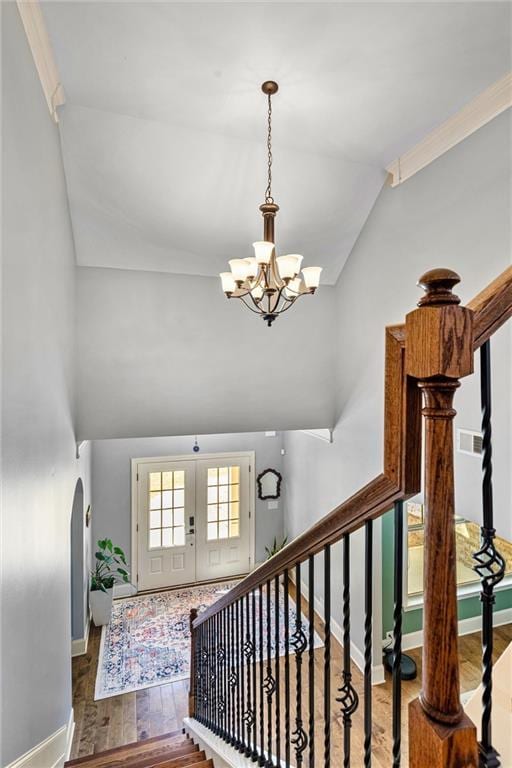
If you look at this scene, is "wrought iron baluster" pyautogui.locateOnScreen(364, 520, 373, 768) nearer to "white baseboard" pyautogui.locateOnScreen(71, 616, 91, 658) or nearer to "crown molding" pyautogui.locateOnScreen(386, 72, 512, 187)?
"crown molding" pyautogui.locateOnScreen(386, 72, 512, 187)

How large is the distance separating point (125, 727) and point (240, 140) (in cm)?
514

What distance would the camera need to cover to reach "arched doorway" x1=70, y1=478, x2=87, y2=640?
175 inches

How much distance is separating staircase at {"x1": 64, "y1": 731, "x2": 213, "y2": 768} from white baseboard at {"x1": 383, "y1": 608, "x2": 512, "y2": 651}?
2.40 metres

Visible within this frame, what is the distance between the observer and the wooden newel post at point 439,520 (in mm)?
624

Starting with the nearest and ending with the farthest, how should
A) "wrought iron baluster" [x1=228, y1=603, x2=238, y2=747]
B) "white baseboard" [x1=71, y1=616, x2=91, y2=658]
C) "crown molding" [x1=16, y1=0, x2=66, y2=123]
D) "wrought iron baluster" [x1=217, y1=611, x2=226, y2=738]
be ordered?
"crown molding" [x1=16, y1=0, x2=66, y2=123]
"wrought iron baluster" [x1=228, y1=603, x2=238, y2=747]
"wrought iron baluster" [x1=217, y1=611, x2=226, y2=738]
"white baseboard" [x1=71, y1=616, x2=91, y2=658]

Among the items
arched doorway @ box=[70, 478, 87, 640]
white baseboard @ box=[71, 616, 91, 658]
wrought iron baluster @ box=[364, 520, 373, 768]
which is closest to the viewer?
wrought iron baluster @ box=[364, 520, 373, 768]

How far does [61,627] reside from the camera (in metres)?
2.78

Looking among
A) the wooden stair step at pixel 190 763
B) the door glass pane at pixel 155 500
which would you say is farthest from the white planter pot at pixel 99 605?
the wooden stair step at pixel 190 763

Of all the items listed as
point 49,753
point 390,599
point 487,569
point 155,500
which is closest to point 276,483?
point 155,500

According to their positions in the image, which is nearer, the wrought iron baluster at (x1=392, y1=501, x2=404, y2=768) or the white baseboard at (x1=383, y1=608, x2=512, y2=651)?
the wrought iron baluster at (x1=392, y1=501, x2=404, y2=768)

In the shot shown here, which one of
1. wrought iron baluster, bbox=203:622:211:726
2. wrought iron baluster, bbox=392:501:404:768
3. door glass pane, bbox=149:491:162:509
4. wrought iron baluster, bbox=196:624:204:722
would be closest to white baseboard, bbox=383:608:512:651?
wrought iron baluster, bbox=196:624:204:722

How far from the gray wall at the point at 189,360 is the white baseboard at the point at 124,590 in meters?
3.24

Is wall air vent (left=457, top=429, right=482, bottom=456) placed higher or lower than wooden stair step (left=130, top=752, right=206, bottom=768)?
higher

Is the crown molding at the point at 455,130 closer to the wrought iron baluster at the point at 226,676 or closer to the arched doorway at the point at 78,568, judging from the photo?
the wrought iron baluster at the point at 226,676
